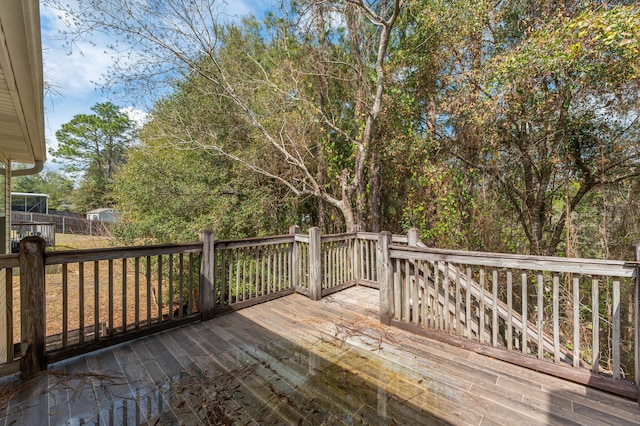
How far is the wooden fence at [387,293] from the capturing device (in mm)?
2170

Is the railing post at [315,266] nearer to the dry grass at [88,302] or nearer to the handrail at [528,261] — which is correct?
the handrail at [528,261]

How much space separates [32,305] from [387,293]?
3.24m

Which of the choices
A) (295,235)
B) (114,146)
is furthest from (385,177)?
(114,146)

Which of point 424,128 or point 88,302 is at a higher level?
point 424,128

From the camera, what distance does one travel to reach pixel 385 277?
3.19 meters

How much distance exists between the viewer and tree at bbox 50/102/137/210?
1024 inches

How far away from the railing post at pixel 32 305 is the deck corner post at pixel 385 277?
3090 mm

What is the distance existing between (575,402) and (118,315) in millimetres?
8047

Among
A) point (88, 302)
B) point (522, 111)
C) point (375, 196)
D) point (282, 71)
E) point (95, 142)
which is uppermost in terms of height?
point (95, 142)

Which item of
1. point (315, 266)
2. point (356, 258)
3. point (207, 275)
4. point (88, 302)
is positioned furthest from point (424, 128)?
point (88, 302)

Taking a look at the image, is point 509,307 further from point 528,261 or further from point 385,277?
point 385,277

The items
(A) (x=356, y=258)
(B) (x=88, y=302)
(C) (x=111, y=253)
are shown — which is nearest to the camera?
(C) (x=111, y=253)

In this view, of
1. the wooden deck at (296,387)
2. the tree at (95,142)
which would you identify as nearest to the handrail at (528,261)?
the wooden deck at (296,387)

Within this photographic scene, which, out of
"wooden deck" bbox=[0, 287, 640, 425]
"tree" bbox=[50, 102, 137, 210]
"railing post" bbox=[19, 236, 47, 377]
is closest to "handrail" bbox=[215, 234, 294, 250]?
"wooden deck" bbox=[0, 287, 640, 425]
